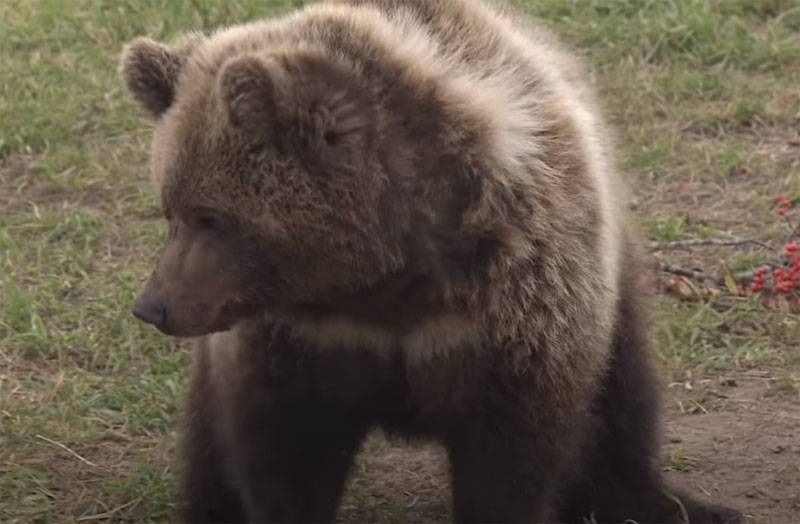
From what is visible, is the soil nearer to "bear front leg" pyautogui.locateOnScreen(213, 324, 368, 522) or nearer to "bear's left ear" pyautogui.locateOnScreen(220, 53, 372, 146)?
"bear front leg" pyautogui.locateOnScreen(213, 324, 368, 522)

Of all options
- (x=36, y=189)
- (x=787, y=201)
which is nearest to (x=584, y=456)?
(x=787, y=201)

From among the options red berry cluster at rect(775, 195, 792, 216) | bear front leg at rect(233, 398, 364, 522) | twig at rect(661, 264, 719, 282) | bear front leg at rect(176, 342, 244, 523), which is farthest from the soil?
red berry cluster at rect(775, 195, 792, 216)

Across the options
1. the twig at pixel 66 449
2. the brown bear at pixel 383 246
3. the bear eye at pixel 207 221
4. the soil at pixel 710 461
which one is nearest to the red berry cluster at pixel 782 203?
the soil at pixel 710 461

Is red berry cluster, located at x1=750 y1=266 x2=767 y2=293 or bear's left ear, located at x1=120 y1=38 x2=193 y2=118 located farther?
red berry cluster, located at x1=750 y1=266 x2=767 y2=293

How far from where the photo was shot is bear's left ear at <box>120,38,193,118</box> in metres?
3.57

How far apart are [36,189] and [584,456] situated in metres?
3.17

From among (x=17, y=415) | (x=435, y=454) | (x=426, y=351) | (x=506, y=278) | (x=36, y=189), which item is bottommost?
(x=36, y=189)

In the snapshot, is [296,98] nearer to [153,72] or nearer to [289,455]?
[153,72]

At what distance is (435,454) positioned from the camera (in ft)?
15.5

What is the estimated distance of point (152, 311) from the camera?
3.37 metres

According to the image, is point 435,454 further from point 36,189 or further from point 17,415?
point 36,189

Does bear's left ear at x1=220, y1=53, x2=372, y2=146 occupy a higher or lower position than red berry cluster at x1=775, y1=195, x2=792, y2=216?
higher

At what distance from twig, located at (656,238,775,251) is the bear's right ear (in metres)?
2.83

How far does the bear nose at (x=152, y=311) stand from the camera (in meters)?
3.37
